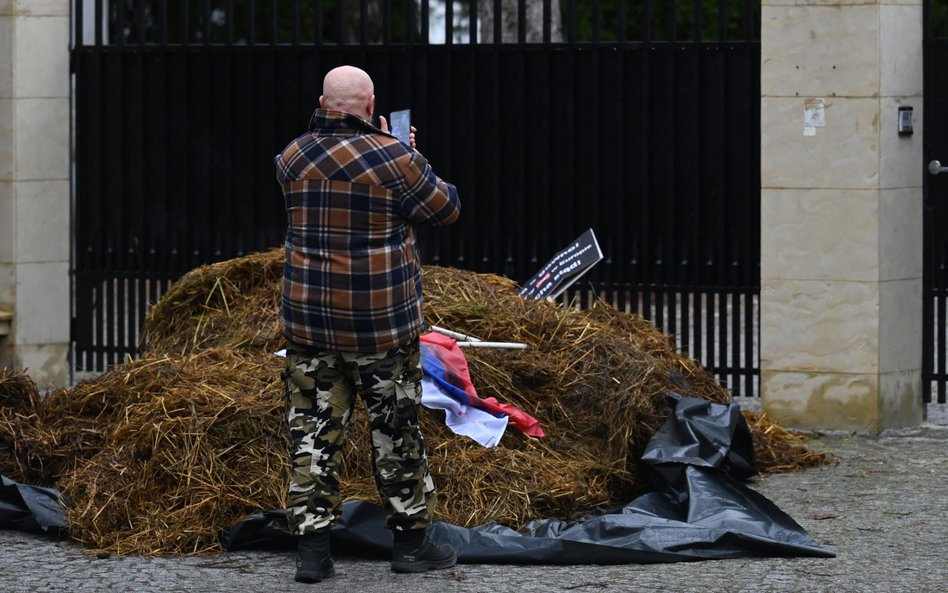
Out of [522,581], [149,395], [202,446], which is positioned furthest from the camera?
[149,395]

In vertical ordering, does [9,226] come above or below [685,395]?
above

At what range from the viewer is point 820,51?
8.98 metres

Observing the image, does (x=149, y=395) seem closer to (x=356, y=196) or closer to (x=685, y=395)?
(x=356, y=196)

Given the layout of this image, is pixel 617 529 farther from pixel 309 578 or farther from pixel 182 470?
pixel 182 470

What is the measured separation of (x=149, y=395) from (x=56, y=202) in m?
3.80

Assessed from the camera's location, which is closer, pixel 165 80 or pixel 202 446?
pixel 202 446

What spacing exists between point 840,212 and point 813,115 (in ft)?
1.82

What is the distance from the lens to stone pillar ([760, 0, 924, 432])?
8.92 meters

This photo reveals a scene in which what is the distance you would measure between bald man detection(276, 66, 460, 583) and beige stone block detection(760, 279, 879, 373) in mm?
3569

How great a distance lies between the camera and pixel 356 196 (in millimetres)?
5902

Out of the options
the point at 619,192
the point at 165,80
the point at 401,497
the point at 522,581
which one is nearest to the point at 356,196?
the point at 401,497

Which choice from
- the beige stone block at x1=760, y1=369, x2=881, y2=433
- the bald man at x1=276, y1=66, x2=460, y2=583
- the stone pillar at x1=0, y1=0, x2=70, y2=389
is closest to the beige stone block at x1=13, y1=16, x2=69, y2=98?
the stone pillar at x1=0, y1=0, x2=70, y2=389

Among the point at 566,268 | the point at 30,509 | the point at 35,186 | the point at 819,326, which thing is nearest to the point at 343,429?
the point at 30,509

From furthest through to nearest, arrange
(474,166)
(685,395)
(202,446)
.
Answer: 1. (474,166)
2. (685,395)
3. (202,446)
